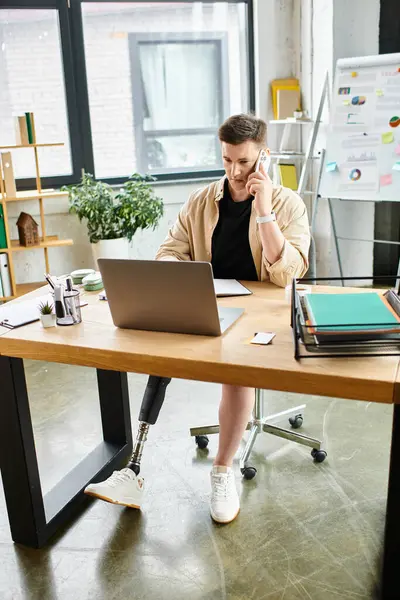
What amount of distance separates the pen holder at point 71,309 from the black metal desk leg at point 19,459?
18 centimetres

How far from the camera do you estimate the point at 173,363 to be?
1.51 metres

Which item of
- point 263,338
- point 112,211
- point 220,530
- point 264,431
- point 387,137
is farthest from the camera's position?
point 112,211

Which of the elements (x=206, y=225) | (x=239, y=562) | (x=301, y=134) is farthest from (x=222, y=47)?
(x=239, y=562)

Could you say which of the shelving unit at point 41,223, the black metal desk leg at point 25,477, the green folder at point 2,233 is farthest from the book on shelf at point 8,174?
the black metal desk leg at point 25,477

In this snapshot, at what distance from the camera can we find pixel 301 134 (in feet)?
15.3

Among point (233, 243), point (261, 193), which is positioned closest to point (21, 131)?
point (233, 243)

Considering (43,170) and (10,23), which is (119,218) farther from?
(10,23)

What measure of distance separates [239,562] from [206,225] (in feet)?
3.84

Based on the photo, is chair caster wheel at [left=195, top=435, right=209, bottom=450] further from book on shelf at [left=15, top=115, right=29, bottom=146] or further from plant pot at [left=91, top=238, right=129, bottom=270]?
book on shelf at [left=15, top=115, right=29, bottom=146]

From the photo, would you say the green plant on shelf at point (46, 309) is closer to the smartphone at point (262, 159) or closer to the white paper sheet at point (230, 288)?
the white paper sheet at point (230, 288)

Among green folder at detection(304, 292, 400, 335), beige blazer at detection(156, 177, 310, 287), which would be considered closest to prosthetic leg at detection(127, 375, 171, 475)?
beige blazer at detection(156, 177, 310, 287)

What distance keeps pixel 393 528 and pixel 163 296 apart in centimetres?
80

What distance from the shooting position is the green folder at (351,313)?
57.2 inches

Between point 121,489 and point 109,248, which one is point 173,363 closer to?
point 121,489
